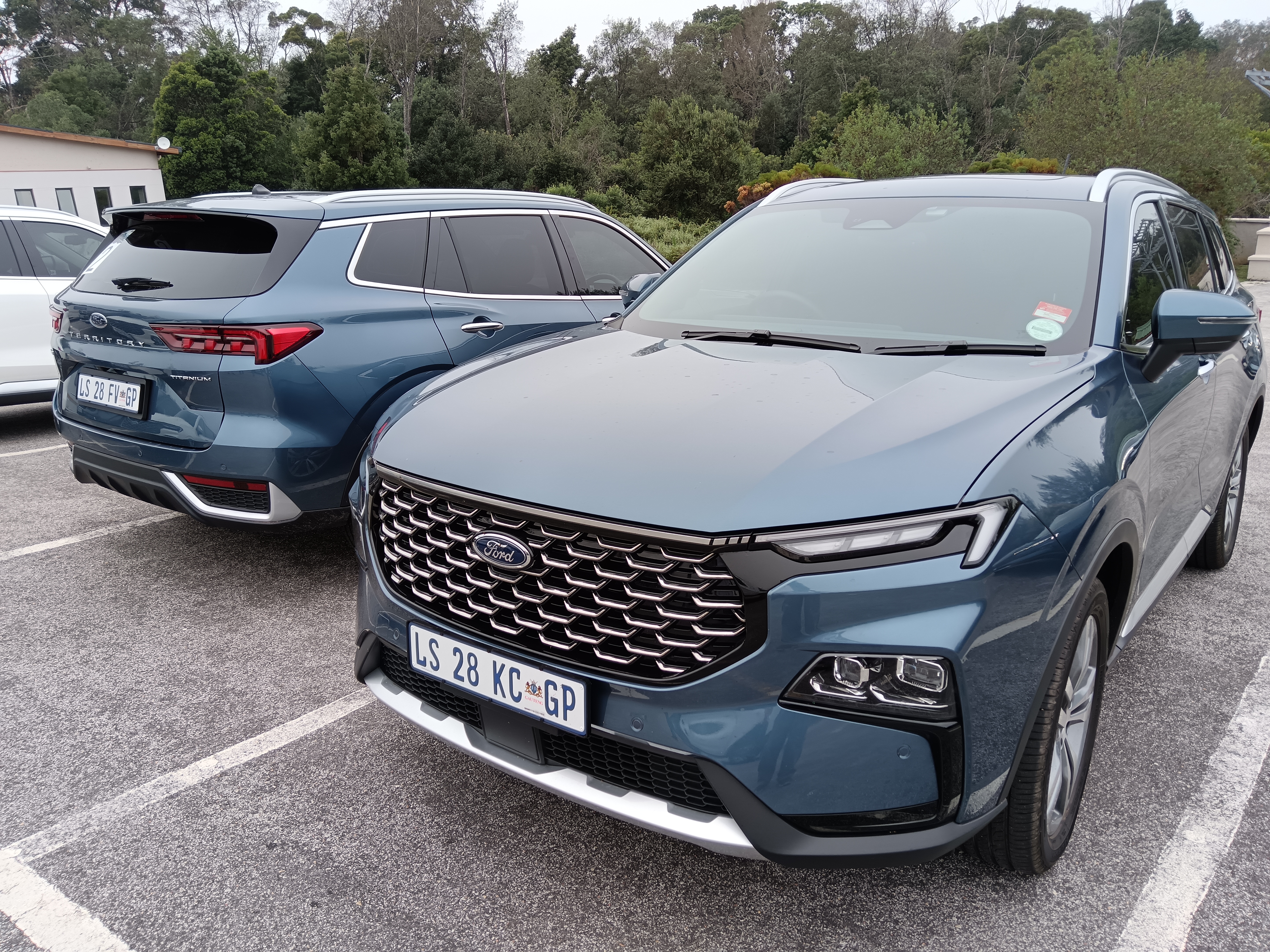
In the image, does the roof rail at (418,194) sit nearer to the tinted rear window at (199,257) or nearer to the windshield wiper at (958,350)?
the tinted rear window at (199,257)

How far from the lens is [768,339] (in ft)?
9.18

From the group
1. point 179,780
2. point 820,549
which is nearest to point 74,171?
point 179,780

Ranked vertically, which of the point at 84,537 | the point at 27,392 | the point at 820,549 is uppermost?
the point at 820,549

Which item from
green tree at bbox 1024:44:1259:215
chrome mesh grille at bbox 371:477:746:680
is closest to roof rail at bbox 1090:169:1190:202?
chrome mesh grille at bbox 371:477:746:680

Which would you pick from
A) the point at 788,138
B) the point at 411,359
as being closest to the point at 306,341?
the point at 411,359

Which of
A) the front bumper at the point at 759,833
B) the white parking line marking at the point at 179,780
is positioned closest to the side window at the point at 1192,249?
the front bumper at the point at 759,833

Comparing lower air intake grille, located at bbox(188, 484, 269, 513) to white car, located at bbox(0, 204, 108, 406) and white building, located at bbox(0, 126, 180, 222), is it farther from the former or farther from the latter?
white building, located at bbox(0, 126, 180, 222)

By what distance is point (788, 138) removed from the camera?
71562 mm

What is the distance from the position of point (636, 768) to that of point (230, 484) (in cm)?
249

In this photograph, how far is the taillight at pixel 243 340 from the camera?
3.67 metres

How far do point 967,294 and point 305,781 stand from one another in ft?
7.97

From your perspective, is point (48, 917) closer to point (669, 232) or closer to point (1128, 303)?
point (1128, 303)

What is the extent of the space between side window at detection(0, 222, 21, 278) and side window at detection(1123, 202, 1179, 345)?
7454mm

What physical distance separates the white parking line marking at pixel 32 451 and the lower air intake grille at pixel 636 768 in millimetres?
6125
